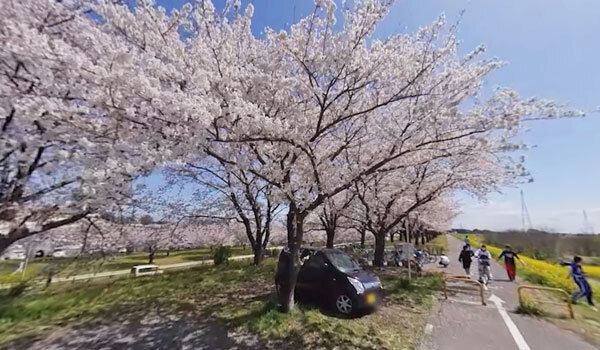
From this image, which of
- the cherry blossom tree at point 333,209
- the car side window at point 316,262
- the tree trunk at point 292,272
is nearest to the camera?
the tree trunk at point 292,272

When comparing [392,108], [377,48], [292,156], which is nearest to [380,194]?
[392,108]

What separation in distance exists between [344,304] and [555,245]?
3251 cm

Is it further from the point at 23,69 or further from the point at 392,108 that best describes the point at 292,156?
the point at 23,69

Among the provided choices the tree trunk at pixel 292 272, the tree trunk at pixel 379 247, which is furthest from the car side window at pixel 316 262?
the tree trunk at pixel 379 247

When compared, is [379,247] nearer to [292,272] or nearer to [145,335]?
[292,272]

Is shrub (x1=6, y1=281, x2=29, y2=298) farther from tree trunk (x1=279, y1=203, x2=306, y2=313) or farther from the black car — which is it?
tree trunk (x1=279, y1=203, x2=306, y2=313)

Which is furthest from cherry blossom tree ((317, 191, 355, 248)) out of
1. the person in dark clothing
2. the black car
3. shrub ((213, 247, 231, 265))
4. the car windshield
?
the person in dark clothing

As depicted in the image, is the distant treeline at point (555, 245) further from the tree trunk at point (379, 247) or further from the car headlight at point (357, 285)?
the car headlight at point (357, 285)

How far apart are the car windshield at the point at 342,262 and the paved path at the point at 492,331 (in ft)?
6.44

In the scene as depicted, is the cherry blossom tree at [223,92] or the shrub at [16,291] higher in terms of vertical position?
the cherry blossom tree at [223,92]

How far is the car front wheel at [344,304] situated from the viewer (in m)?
5.76

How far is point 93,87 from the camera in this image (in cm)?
349

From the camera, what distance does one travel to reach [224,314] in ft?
18.5

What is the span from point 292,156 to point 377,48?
2.69 meters
